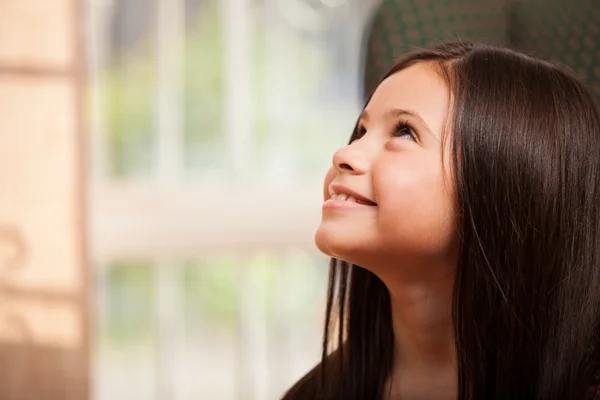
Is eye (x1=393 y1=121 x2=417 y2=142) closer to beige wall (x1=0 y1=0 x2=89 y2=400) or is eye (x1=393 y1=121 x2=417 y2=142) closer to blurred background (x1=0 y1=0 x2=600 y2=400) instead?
blurred background (x1=0 y1=0 x2=600 y2=400)

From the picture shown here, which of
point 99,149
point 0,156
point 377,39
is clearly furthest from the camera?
point 99,149

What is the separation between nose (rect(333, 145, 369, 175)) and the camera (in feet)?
3.18

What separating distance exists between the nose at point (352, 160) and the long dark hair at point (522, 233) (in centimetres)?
12

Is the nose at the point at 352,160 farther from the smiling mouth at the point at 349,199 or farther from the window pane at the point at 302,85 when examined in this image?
the window pane at the point at 302,85

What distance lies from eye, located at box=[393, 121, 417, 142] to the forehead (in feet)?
0.07

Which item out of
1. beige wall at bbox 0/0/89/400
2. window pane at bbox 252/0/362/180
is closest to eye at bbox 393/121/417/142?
beige wall at bbox 0/0/89/400

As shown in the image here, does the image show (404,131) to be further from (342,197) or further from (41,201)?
(41,201)

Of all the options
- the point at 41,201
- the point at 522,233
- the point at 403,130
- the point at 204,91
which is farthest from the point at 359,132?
the point at 204,91

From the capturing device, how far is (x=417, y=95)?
3.22 ft

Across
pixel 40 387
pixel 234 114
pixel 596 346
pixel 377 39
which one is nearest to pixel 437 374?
pixel 596 346

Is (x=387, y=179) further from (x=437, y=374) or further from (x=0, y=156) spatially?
(x=0, y=156)

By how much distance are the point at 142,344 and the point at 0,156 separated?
0.73m

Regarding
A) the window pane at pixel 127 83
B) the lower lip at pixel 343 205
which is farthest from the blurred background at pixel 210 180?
the lower lip at pixel 343 205

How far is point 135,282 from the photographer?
2232 millimetres
